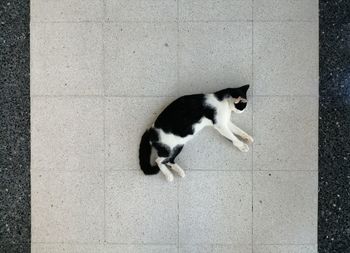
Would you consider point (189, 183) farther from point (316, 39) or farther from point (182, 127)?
point (316, 39)

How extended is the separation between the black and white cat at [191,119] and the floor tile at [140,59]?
7.7 inches

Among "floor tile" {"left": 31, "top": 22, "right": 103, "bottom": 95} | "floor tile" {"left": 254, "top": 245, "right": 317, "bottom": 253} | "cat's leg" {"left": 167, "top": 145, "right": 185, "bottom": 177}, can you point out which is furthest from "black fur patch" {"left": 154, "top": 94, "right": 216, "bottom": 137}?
"floor tile" {"left": 254, "top": 245, "right": 317, "bottom": 253}

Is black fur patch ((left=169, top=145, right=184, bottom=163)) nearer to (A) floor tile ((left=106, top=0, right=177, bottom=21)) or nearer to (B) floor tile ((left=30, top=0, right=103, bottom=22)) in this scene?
(A) floor tile ((left=106, top=0, right=177, bottom=21))

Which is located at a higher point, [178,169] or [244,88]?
[244,88]

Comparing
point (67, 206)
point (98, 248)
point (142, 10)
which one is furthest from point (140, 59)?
point (98, 248)

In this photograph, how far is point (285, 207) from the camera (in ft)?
6.26

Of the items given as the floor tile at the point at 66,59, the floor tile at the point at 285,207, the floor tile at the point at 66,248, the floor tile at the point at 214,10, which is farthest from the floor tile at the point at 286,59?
the floor tile at the point at 66,248

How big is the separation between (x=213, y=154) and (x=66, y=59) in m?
0.95

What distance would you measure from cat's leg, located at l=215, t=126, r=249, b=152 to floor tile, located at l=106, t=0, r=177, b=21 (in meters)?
0.65

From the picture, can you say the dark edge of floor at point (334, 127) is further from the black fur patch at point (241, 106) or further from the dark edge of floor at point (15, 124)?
the dark edge of floor at point (15, 124)

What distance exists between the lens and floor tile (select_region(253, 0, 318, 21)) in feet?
6.20

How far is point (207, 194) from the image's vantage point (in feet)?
6.29

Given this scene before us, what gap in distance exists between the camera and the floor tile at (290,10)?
74.4 inches

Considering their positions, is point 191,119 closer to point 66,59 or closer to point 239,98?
point 239,98
